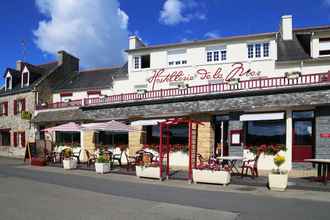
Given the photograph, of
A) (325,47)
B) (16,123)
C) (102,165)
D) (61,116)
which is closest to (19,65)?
(16,123)

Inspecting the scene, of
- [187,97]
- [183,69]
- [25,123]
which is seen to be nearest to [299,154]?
[187,97]

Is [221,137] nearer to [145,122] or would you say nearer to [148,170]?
[145,122]

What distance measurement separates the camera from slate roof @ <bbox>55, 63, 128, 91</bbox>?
28123mm

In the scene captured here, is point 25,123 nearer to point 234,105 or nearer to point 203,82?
point 203,82

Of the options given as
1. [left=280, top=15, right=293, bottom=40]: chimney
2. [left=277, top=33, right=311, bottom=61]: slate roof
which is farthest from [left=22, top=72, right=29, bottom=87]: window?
[left=280, top=15, right=293, bottom=40]: chimney

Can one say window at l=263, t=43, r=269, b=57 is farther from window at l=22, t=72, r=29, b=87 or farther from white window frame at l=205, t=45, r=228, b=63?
window at l=22, t=72, r=29, b=87

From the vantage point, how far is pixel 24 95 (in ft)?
97.6

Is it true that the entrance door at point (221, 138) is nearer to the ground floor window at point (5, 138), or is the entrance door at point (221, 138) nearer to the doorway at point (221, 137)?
the doorway at point (221, 137)

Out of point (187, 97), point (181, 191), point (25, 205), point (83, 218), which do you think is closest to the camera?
point (83, 218)

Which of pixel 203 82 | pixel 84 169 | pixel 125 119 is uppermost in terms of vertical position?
pixel 203 82

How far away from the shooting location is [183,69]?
2258 cm

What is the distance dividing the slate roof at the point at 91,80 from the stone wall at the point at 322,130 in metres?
16.1

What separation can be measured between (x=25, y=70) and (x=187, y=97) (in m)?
18.6

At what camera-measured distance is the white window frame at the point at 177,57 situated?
22.8m
